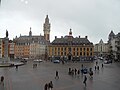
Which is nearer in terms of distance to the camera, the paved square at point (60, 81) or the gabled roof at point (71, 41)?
the paved square at point (60, 81)

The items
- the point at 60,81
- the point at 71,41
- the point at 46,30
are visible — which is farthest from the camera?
the point at 46,30

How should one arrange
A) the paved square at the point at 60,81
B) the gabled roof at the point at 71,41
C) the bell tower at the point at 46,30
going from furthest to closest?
the bell tower at the point at 46,30 < the gabled roof at the point at 71,41 < the paved square at the point at 60,81

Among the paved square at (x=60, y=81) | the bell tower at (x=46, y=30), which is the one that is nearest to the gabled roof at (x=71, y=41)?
the bell tower at (x=46, y=30)

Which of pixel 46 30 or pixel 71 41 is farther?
pixel 46 30

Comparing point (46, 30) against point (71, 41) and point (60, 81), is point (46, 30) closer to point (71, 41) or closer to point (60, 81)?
point (71, 41)

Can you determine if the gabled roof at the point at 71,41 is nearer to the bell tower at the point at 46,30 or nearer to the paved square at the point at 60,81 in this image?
the bell tower at the point at 46,30

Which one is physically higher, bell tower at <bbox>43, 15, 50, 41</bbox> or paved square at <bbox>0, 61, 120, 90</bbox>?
bell tower at <bbox>43, 15, 50, 41</bbox>

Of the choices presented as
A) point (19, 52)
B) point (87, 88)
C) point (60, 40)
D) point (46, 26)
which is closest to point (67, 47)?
point (60, 40)

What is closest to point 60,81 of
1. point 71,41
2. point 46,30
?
point 71,41

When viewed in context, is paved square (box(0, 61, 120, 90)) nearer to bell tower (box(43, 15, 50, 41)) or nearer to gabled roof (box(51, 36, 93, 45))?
gabled roof (box(51, 36, 93, 45))

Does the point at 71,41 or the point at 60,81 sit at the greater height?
the point at 71,41

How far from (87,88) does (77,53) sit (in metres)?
83.2

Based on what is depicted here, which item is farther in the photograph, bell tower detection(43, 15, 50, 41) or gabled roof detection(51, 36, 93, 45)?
bell tower detection(43, 15, 50, 41)

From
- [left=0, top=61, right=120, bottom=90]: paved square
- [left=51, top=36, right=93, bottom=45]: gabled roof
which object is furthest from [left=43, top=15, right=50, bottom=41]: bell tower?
[left=0, top=61, right=120, bottom=90]: paved square
